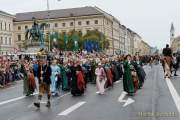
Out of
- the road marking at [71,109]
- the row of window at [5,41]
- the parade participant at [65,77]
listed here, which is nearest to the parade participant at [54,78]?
the parade participant at [65,77]

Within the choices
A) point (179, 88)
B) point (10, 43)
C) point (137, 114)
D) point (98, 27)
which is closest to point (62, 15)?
point (98, 27)

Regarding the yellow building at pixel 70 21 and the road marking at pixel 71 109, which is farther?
the yellow building at pixel 70 21

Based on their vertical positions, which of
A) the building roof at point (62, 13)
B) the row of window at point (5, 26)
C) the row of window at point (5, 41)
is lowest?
the row of window at point (5, 41)

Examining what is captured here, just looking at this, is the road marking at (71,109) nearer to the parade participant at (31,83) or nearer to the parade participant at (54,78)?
the parade participant at (54,78)

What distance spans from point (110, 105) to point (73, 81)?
447 centimetres

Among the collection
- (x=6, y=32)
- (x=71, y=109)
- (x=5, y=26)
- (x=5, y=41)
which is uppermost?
(x=5, y=26)

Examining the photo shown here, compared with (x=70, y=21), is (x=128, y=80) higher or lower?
lower

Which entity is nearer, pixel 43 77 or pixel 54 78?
pixel 43 77

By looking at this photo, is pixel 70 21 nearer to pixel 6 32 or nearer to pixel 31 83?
pixel 6 32

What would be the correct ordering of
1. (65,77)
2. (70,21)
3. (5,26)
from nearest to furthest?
(65,77) → (5,26) → (70,21)

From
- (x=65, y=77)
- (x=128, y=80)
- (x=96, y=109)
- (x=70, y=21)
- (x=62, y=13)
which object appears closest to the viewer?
(x=96, y=109)

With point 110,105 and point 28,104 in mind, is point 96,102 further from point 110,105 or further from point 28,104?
point 28,104

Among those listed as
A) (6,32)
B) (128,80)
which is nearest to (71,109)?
(128,80)

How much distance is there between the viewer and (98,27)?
140875 millimetres
